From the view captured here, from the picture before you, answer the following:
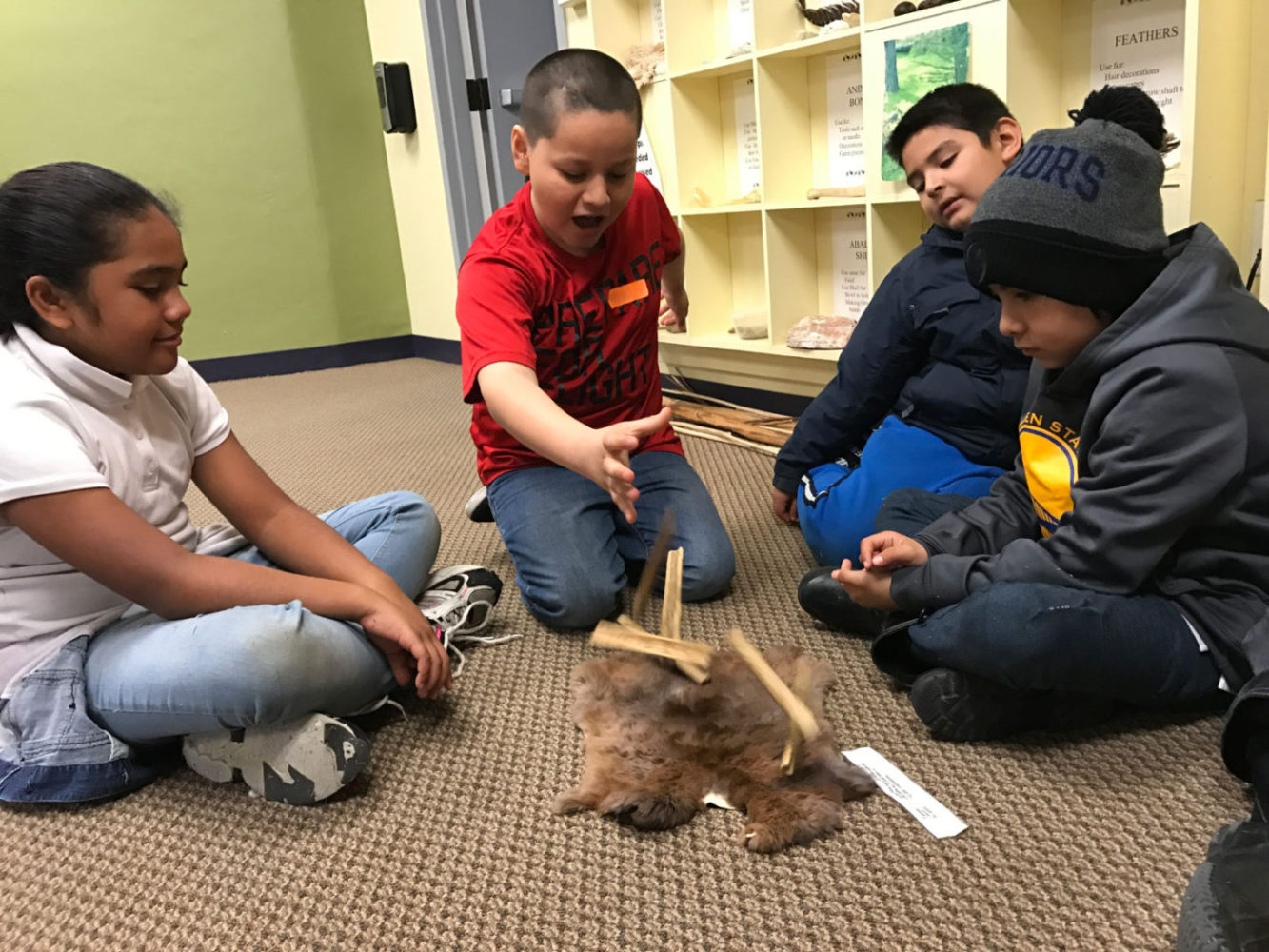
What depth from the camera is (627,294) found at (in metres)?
1.33

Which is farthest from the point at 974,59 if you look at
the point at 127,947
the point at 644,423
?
the point at 127,947

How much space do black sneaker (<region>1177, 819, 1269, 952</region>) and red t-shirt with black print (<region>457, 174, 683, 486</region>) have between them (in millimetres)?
782

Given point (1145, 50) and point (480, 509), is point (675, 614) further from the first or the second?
point (1145, 50)

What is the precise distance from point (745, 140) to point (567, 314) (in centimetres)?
119

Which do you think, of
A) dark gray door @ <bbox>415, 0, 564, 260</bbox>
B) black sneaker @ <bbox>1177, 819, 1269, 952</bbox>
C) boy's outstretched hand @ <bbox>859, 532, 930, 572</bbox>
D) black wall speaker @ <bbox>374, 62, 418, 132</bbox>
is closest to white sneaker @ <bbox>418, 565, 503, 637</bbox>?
boy's outstretched hand @ <bbox>859, 532, 930, 572</bbox>

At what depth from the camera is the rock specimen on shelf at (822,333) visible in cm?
193

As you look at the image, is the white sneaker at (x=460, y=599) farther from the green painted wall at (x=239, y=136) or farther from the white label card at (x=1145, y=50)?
the green painted wall at (x=239, y=136)

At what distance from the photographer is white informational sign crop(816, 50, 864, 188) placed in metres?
1.93

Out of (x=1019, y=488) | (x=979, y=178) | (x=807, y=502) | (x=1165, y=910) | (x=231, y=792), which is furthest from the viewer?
(x=807, y=502)

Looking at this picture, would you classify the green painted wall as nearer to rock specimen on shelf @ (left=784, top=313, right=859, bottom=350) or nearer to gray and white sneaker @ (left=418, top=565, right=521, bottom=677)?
rock specimen on shelf @ (left=784, top=313, right=859, bottom=350)

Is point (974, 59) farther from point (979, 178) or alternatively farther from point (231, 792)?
point (231, 792)

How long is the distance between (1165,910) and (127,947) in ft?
2.46

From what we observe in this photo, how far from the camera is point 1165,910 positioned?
0.66 m

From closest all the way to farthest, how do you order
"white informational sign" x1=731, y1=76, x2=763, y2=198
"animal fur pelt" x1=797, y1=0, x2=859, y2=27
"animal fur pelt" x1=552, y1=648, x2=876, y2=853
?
"animal fur pelt" x1=552, y1=648, x2=876, y2=853, "animal fur pelt" x1=797, y1=0, x2=859, y2=27, "white informational sign" x1=731, y1=76, x2=763, y2=198
